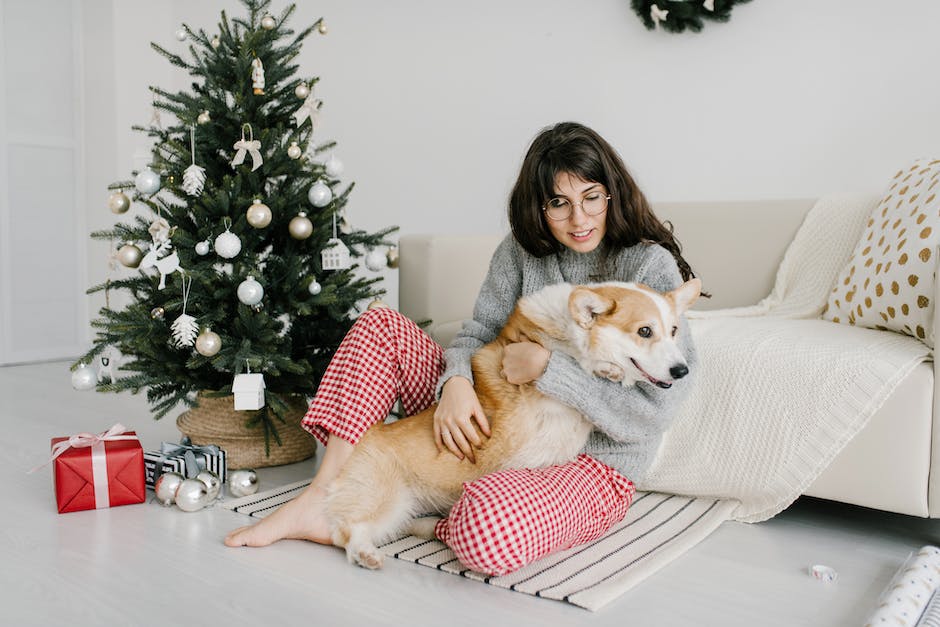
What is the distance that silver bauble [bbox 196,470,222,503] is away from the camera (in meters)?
1.95

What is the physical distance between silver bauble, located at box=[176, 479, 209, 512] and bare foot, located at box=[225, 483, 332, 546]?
28 cm

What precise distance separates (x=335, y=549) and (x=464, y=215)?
2409 mm

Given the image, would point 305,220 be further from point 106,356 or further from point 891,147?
point 891,147

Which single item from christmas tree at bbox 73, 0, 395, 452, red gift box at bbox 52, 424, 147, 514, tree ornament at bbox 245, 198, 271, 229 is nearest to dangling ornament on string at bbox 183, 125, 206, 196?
christmas tree at bbox 73, 0, 395, 452

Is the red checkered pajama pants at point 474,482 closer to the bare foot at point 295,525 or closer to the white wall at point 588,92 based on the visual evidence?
the bare foot at point 295,525

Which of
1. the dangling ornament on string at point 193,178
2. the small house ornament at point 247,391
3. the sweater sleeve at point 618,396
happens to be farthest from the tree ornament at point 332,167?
the sweater sleeve at point 618,396

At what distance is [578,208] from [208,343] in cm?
105

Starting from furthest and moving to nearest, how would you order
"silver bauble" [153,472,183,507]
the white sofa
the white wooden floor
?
the white sofa, "silver bauble" [153,472,183,507], the white wooden floor

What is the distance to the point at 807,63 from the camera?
112 inches

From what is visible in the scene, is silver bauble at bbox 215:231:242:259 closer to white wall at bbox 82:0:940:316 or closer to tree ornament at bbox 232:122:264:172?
tree ornament at bbox 232:122:264:172

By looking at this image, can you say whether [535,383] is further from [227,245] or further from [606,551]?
[227,245]

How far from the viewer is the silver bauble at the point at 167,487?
Answer: 194 cm

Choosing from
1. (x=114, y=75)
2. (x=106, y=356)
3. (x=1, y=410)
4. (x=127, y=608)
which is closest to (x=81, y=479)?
(x=106, y=356)

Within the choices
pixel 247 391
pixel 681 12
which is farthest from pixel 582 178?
pixel 681 12
